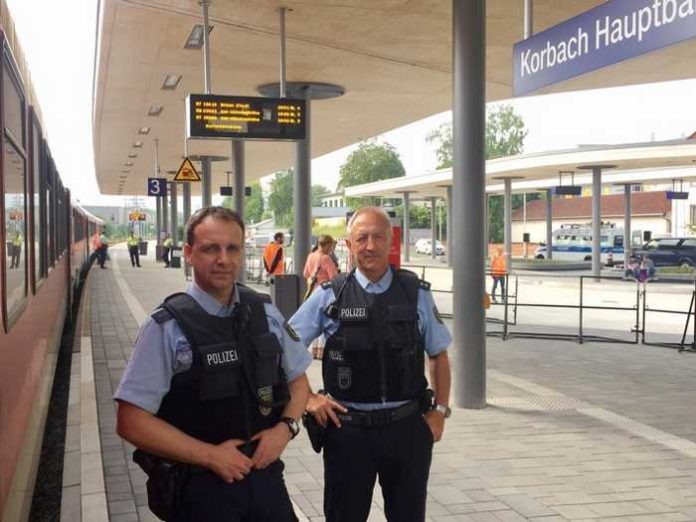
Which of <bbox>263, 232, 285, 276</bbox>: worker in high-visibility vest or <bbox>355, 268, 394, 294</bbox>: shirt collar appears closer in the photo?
<bbox>355, 268, 394, 294</bbox>: shirt collar

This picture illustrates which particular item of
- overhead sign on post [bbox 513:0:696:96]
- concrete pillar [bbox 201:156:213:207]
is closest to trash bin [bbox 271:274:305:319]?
overhead sign on post [bbox 513:0:696:96]

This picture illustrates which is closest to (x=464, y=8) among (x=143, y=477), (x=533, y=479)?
(x=533, y=479)

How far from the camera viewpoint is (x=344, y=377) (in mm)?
3084

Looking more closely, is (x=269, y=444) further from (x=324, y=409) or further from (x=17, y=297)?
(x=17, y=297)

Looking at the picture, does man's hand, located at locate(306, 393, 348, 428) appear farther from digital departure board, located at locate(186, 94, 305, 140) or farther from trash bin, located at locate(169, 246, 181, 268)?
trash bin, located at locate(169, 246, 181, 268)

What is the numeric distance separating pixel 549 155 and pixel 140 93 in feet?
62.3

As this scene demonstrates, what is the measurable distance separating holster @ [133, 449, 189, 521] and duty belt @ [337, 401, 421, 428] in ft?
3.07

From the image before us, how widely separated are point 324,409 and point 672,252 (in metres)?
35.4

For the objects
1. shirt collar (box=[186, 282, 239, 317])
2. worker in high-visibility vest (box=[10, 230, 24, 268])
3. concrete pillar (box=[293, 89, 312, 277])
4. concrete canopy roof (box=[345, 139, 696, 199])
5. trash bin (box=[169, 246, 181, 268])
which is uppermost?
concrete canopy roof (box=[345, 139, 696, 199])

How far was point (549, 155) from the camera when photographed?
30.2 metres

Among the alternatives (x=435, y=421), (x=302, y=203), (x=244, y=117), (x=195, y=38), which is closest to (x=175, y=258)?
(x=302, y=203)

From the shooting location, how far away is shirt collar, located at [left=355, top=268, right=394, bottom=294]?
3.19 m

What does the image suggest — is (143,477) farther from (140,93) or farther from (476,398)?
(140,93)

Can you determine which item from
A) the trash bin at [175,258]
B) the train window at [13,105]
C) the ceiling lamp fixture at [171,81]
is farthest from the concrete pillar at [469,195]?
the trash bin at [175,258]
